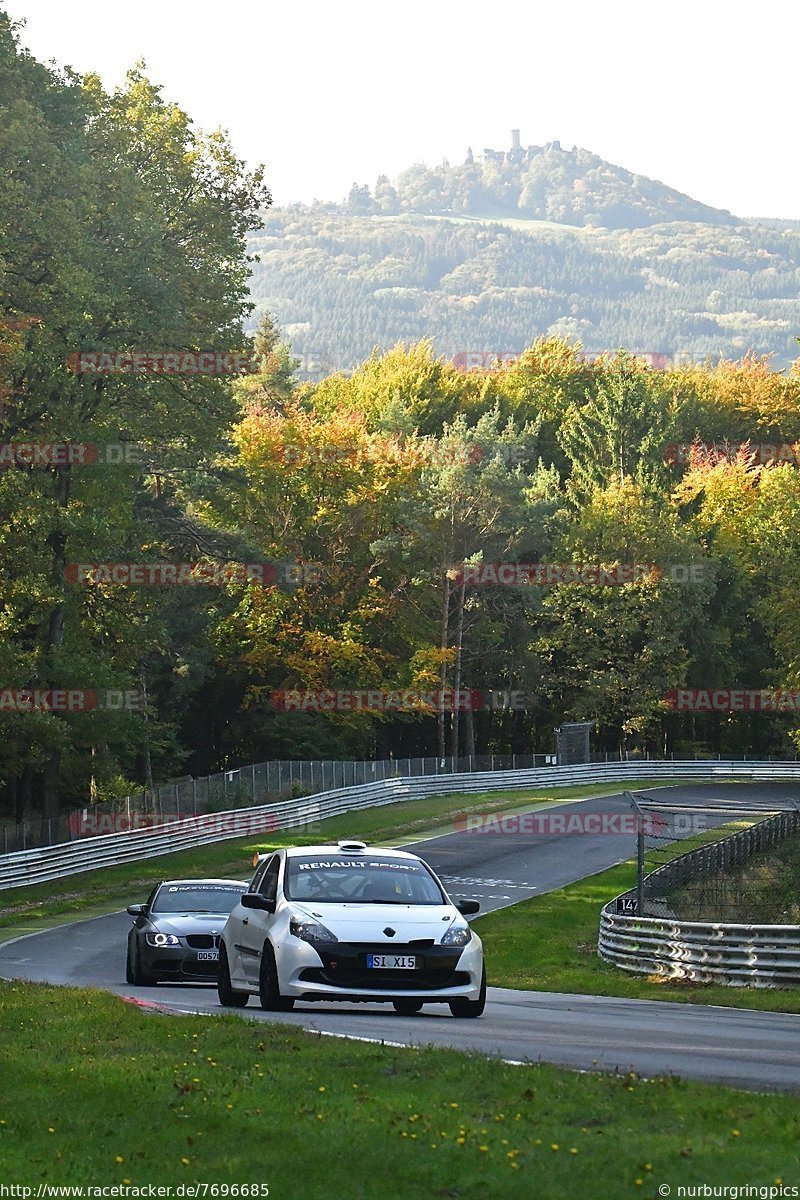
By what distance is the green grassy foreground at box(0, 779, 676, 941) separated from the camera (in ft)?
136

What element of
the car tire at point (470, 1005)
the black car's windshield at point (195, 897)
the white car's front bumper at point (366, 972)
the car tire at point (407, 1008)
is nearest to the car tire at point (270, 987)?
the white car's front bumper at point (366, 972)

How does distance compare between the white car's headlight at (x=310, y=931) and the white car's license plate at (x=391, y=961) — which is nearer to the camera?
the white car's license plate at (x=391, y=961)

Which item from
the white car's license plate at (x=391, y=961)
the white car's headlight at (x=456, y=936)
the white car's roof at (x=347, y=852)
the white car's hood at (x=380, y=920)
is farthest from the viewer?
the white car's roof at (x=347, y=852)

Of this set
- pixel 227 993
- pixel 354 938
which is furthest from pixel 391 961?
pixel 227 993

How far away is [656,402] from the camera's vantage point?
320ft

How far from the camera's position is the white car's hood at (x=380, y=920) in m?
16.2

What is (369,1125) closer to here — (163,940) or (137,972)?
(163,940)

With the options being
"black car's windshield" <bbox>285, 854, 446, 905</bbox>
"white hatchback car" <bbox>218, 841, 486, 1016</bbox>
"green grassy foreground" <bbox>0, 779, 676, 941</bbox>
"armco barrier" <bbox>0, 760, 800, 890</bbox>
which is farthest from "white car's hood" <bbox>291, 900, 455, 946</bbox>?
"armco barrier" <bbox>0, 760, 800, 890</bbox>

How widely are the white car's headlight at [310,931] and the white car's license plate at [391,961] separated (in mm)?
388

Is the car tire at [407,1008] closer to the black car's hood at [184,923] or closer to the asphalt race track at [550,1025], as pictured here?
the asphalt race track at [550,1025]

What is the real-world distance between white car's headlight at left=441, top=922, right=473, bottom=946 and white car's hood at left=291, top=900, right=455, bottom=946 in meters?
0.05

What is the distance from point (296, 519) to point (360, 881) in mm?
59454

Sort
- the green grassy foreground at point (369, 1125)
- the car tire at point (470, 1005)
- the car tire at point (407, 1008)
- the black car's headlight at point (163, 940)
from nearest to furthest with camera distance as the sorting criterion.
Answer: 1. the green grassy foreground at point (369, 1125)
2. the car tire at point (470, 1005)
3. the car tire at point (407, 1008)
4. the black car's headlight at point (163, 940)

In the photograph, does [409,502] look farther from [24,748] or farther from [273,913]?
[273,913]
